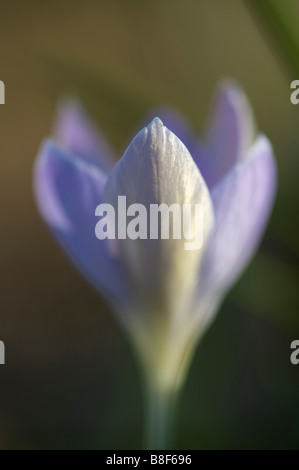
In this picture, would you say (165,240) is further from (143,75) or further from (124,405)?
(143,75)

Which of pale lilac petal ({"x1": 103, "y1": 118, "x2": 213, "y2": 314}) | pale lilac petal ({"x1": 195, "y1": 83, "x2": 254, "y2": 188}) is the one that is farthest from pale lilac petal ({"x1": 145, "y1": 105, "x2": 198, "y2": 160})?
pale lilac petal ({"x1": 103, "y1": 118, "x2": 213, "y2": 314})

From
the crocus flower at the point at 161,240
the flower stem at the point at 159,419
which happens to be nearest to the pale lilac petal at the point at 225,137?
the crocus flower at the point at 161,240

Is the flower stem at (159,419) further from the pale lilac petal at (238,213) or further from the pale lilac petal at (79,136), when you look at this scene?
the pale lilac petal at (79,136)

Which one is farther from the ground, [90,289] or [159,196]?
[90,289]

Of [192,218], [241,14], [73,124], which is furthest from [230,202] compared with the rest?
[241,14]

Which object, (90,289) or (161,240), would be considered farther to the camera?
(90,289)

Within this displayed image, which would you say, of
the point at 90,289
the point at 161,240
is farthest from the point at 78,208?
the point at 90,289

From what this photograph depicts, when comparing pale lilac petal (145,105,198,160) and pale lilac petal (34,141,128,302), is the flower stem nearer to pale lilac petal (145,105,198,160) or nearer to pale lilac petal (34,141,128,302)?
pale lilac petal (34,141,128,302)

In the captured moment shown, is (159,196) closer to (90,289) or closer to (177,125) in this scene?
(177,125)
